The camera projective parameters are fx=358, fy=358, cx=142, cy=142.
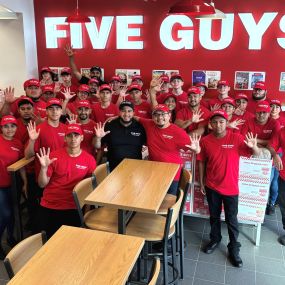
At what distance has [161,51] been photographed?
675cm

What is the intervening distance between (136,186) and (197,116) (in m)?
1.66

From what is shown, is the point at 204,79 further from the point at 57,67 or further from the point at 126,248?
the point at 126,248

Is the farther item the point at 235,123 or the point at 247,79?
the point at 247,79

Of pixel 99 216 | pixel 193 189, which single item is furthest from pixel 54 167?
pixel 193 189

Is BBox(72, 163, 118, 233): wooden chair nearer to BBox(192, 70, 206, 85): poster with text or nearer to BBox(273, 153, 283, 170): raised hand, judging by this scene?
BBox(273, 153, 283, 170): raised hand

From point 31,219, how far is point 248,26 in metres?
4.70

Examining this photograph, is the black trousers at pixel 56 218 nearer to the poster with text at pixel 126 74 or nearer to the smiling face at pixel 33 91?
the smiling face at pixel 33 91

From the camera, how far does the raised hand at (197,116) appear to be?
4.46m

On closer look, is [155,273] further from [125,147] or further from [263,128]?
[263,128]

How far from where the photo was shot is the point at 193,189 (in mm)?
4391

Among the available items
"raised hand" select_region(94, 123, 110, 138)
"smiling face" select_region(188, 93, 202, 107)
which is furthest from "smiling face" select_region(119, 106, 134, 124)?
"smiling face" select_region(188, 93, 202, 107)

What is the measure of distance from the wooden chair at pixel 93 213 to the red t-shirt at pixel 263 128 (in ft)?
6.85

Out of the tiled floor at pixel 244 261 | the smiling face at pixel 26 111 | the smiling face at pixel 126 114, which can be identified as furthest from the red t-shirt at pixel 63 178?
the smiling face at pixel 26 111

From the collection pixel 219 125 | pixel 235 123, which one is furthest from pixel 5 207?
pixel 235 123
